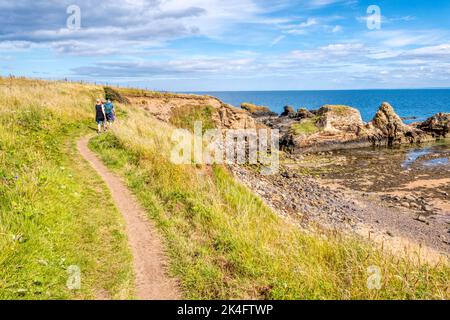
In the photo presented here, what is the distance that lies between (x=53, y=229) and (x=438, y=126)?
231ft

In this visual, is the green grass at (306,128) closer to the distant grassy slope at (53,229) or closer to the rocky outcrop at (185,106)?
the rocky outcrop at (185,106)

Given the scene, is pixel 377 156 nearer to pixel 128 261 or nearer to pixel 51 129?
pixel 51 129

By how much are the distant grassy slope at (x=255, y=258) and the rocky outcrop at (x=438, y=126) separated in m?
64.2

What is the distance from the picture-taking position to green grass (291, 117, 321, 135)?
5268 cm

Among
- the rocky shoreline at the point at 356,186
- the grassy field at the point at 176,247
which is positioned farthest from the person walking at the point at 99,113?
the rocky shoreline at the point at 356,186

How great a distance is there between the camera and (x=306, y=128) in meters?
53.8

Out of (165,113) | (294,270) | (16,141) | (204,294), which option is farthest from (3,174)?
(165,113)

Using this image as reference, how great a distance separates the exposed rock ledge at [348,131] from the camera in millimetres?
52125

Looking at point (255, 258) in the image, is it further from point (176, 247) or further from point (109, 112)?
point (109, 112)

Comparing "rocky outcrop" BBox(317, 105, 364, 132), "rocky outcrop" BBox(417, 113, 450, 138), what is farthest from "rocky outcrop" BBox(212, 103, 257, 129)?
"rocky outcrop" BBox(417, 113, 450, 138)

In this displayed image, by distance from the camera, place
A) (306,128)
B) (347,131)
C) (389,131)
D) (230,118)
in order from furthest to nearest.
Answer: (389,131), (347,131), (306,128), (230,118)

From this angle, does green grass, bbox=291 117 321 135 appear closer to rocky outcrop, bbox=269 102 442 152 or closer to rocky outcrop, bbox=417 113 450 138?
rocky outcrop, bbox=269 102 442 152

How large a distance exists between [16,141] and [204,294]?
9586 millimetres

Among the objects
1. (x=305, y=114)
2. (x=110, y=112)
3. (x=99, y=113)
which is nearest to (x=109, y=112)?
(x=110, y=112)
